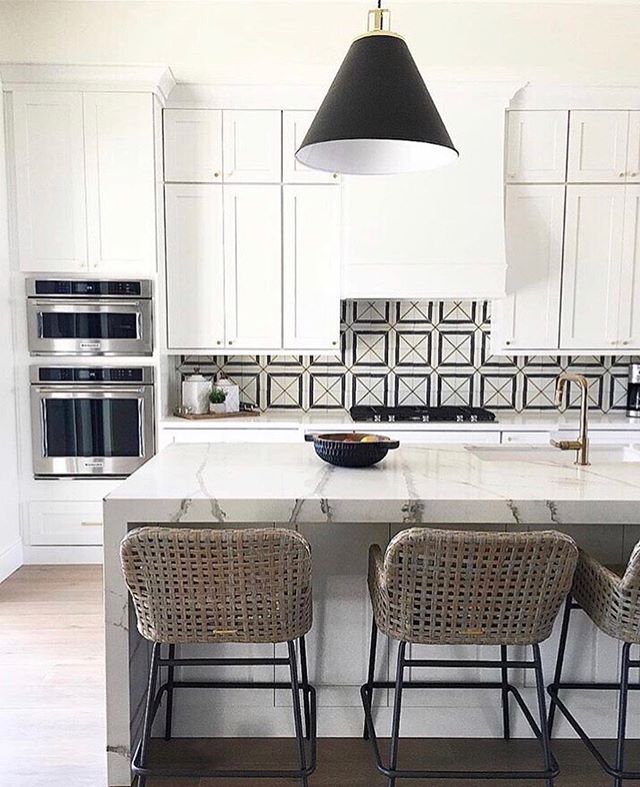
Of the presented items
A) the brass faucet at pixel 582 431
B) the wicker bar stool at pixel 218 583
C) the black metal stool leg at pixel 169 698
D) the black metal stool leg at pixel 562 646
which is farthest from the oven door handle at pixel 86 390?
the black metal stool leg at pixel 562 646

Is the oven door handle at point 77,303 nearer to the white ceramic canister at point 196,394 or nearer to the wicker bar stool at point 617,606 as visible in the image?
the white ceramic canister at point 196,394

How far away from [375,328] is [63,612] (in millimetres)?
2445

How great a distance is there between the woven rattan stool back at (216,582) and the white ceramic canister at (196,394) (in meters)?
2.31

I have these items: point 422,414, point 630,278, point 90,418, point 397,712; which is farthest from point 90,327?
point 630,278

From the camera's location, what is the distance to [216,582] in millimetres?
1750

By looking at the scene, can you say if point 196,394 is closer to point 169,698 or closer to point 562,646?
point 169,698

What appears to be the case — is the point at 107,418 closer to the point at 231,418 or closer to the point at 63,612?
the point at 231,418

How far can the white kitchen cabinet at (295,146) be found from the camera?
3.85m

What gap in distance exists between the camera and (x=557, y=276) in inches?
157

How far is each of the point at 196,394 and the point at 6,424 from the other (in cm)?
106

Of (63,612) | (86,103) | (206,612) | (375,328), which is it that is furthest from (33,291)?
(206,612)

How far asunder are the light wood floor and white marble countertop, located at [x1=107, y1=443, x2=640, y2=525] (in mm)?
870

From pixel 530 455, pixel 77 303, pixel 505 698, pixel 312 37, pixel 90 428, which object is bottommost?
pixel 505 698

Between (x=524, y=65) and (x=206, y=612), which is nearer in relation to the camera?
(x=206, y=612)
